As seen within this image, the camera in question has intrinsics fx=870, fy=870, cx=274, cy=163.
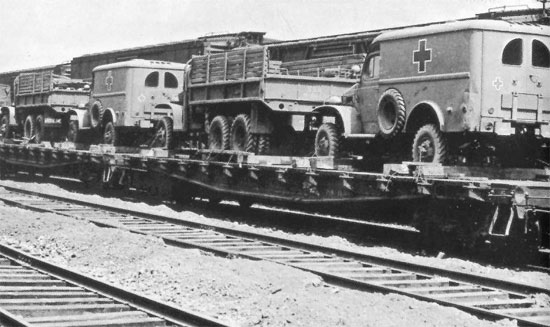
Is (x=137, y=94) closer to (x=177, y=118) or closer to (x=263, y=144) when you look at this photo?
(x=177, y=118)

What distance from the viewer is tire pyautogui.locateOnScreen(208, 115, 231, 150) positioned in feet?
58.7

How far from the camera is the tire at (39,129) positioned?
93.4 ft

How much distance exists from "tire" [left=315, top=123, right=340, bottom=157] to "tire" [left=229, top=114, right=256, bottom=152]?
7.43 ft

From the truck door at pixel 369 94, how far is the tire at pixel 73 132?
13873 millimetres

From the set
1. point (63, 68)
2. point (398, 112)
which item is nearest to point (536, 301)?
point (398, 112)

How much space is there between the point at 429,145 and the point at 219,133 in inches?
267

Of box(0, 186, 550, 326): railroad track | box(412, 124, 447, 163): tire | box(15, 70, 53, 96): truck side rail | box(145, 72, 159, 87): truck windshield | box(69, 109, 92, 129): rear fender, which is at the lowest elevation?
box(0, 186, 550, 326): railroad track

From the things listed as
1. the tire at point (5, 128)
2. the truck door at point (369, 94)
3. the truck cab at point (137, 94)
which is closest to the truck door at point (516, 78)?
the truck door at point (369, 94)

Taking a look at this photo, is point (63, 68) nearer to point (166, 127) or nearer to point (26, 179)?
point (26, 179)

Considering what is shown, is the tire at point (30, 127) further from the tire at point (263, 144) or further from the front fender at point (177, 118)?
the tire at point (263, 144)

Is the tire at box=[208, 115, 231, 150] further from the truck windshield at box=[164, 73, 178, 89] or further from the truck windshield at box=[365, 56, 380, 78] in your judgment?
the truck windshield at box=[164, 73, 178, 89]

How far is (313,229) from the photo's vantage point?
1548cm

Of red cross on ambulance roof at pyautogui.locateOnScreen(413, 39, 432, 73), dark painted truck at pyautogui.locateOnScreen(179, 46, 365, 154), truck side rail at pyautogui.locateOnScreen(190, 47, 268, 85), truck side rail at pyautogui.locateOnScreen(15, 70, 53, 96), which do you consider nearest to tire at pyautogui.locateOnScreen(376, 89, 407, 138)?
red cross on ambulance roof at pyautogui.locateOnScreen(413, 39, 432, 73)

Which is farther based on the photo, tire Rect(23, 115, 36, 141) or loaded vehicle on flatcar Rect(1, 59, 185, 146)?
tire Rect(23, 115, 36, 141)
